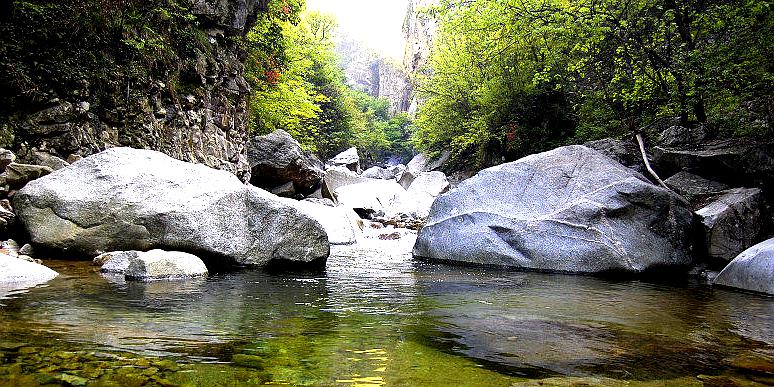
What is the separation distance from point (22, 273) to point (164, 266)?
53.2 inches

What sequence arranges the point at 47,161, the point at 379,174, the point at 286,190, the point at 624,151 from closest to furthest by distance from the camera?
the point at 47,161 → the point at 624,151 → the point at 286,190 → the point at 379,174

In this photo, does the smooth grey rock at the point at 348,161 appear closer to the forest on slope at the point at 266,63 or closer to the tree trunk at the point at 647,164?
the forest on slope at the point at 266,63

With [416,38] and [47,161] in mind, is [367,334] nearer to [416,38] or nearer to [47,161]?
[47,161]

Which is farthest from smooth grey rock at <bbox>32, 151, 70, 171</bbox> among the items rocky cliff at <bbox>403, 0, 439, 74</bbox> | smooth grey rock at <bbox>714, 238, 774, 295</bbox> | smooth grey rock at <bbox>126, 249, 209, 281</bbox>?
rocky cliff at <bbox>403, 0, 439, 74</bbox>

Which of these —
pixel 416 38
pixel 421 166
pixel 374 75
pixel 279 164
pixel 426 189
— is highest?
pixel 374 75

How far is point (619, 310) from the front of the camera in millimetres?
4898

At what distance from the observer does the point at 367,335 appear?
3459 millimetres

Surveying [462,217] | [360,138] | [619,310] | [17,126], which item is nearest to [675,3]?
[462,217]

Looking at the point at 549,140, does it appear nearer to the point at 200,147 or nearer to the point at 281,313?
the point at 200,147

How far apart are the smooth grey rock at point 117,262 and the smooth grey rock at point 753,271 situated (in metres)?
7.83

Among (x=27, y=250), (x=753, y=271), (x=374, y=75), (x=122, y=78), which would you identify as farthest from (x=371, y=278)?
(x=374, y=75)

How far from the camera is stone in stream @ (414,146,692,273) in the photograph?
8.00 meters

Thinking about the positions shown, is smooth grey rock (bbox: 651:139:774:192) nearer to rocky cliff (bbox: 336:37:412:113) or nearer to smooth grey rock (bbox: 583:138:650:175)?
smooth grey rock (bbox: 583:138:650:175)

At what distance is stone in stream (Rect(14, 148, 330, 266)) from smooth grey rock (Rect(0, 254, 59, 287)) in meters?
1.32
